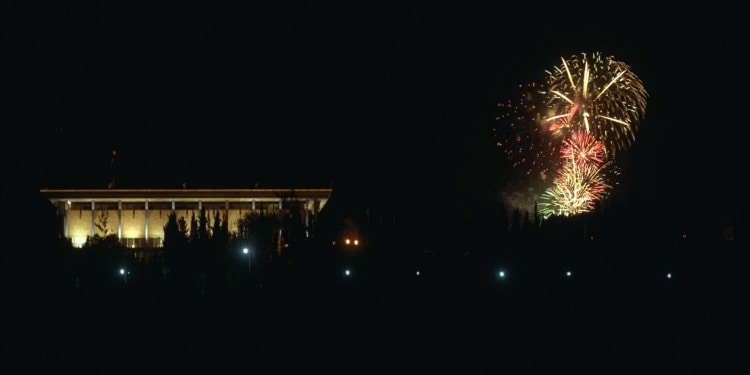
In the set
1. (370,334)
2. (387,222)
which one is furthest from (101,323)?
(387,222)

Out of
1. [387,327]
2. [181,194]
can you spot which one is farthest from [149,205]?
[387,327]

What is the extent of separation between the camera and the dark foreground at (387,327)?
14.3 m

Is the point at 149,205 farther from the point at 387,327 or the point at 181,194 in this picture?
the point at 387,327

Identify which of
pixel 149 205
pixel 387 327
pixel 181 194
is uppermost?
pixel 181 194

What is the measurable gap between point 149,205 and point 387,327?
3031cm

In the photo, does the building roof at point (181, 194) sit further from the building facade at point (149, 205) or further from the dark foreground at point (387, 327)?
the dark foreground at point (387, 327)

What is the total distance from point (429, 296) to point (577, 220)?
1082 cm

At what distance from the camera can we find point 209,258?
26.2 metres

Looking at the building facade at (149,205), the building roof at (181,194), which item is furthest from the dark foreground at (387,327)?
the building facade at (149,205)

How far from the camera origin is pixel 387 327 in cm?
1708

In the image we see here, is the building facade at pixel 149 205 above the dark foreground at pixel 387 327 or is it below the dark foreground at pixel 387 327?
above

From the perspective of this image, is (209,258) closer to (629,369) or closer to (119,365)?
(119,365)

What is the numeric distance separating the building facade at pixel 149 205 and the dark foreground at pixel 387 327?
73.8ft

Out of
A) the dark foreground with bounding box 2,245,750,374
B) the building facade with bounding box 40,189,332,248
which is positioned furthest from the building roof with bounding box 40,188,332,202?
the dark foreground with bounding box 2,245,750,374
